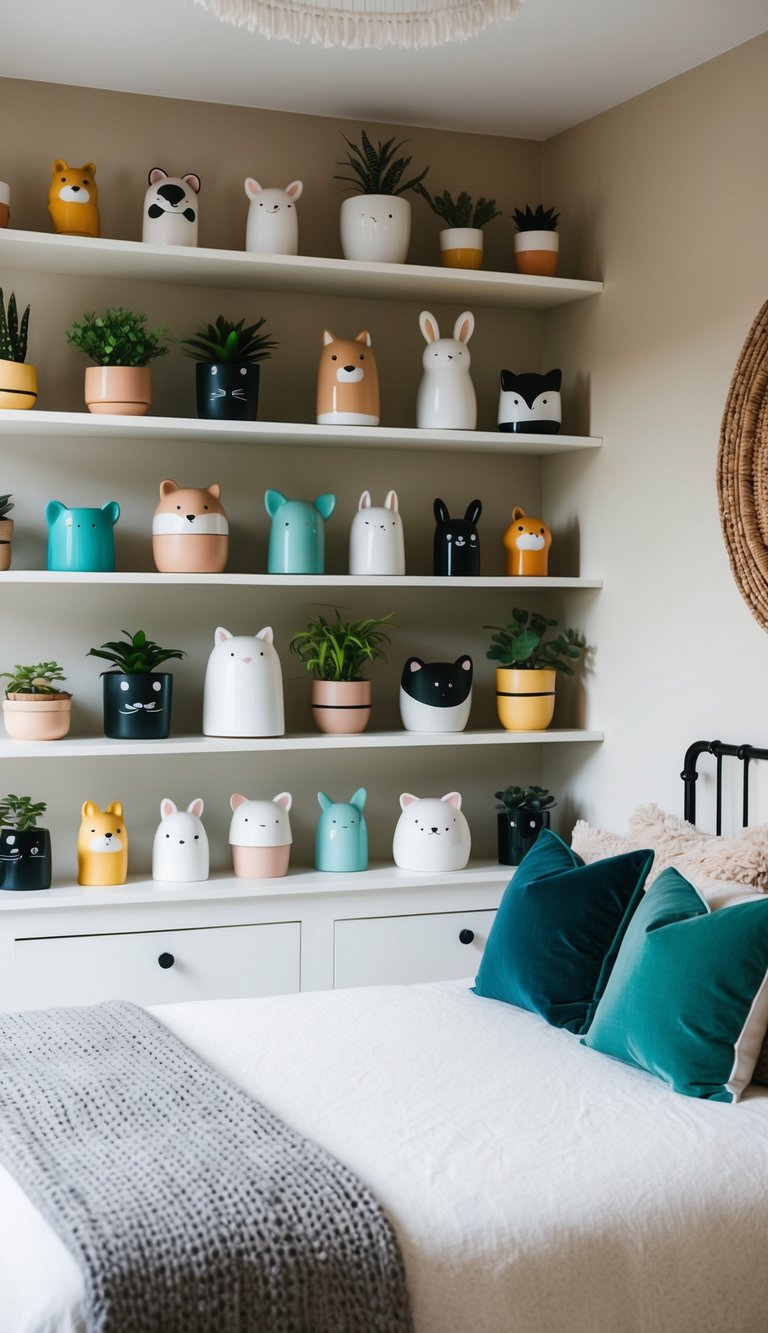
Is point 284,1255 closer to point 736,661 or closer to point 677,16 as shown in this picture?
point 736,661

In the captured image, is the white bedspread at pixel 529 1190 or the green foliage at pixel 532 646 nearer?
the white bedspread at pixel 529 1190

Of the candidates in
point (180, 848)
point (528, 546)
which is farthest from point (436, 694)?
point (180, 848)

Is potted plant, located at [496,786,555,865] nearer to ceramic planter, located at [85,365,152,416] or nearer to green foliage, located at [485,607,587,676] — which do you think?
green foliage, located at [485,607,587,676]

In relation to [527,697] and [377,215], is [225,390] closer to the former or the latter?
[377,215]

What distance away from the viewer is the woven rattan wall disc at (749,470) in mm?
2754

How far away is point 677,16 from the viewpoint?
270cm

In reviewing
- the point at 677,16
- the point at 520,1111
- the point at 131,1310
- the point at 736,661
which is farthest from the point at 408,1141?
the point at 677,16

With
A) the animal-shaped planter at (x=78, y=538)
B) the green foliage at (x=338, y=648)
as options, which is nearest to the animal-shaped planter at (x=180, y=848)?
the green foliage at (x=338, y=648)

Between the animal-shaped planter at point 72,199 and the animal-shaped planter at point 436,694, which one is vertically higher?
the animal-shaped planter at point 72,199

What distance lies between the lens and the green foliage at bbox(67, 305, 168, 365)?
3.02 meters

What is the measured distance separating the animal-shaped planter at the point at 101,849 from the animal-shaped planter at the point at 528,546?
1.18 m

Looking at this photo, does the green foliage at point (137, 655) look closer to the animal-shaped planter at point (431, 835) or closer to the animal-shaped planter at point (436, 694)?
the animal-shaped planter at point (436, 694)

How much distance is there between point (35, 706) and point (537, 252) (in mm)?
1659

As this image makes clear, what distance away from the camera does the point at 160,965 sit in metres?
2.99
